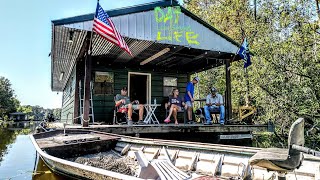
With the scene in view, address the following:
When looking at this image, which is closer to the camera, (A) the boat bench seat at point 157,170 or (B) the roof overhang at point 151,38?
(A) the boat bench seat at point 157,170

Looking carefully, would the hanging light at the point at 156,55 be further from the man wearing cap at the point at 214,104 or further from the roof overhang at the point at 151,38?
the man wearing cap at the point at 214,104

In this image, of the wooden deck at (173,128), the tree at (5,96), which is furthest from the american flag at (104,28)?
the tree at (5,96)

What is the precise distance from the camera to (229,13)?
18344 millimetres

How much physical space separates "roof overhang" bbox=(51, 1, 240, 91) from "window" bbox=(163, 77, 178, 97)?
1.14 metres

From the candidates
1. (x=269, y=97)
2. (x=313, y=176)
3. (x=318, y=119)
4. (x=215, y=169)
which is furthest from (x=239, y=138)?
(x=313, y=176)

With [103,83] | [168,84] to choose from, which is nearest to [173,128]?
[103,83]

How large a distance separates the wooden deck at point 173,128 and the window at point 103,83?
215cm

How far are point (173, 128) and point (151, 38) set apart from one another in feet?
8.77

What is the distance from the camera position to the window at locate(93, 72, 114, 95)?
9.56 meters

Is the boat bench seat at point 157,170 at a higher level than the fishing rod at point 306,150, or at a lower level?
lower

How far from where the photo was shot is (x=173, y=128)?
23.9 ft

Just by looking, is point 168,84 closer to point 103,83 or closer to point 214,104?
point 103,83

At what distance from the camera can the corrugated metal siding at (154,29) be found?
23.0 feet

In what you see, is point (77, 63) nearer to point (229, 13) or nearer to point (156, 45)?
point (156, 45)
